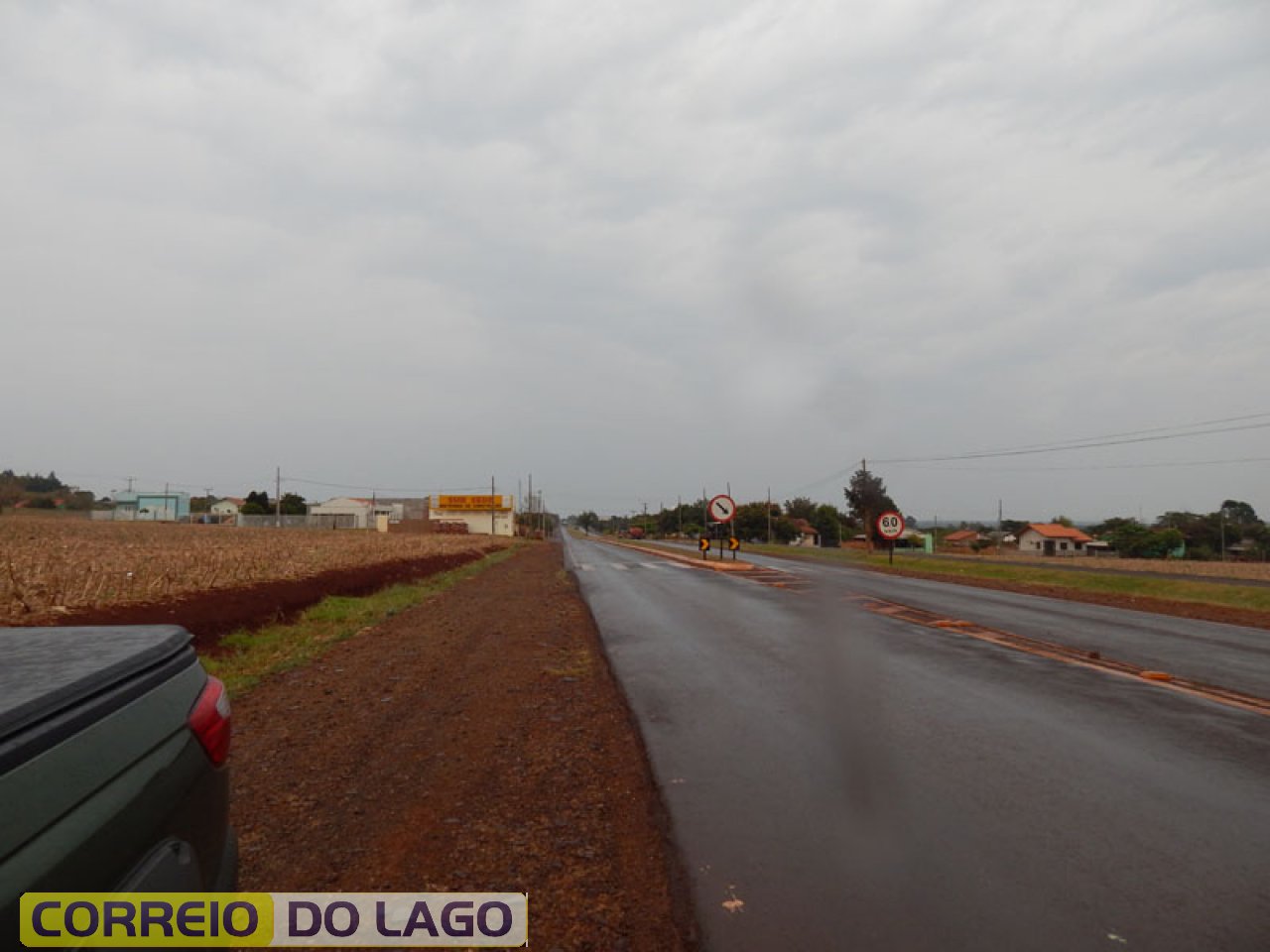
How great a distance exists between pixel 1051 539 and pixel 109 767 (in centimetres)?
10676

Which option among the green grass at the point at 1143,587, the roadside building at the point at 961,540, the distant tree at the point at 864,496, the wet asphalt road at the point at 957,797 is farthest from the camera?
the roadside building at the point at 961,540

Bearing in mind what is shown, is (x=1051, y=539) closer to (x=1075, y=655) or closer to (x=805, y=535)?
(x=805, y=535)

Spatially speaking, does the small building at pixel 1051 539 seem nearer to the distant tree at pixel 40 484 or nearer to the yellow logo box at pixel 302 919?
the yellow logo box at pixel 302 919

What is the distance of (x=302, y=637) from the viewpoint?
37.2ft

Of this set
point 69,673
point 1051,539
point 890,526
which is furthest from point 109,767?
point 1051,539

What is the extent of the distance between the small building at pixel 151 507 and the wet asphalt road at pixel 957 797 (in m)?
96.0

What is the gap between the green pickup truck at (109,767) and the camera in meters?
1.47

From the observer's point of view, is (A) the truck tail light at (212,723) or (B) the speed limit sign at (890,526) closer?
(A) the truck tail light at (212,723)

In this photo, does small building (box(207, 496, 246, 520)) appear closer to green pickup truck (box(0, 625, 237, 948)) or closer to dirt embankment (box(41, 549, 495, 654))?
dirt embankment (box(41, 549, 495, 654))

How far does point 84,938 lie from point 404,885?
1.92 metres

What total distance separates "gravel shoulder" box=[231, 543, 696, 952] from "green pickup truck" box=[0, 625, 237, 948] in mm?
1244

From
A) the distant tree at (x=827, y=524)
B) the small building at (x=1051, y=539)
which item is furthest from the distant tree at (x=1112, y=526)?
the distant tree at (x=827, y=524)

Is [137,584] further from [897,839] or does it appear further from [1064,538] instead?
[1064,538]

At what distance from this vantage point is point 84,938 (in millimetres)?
1472
